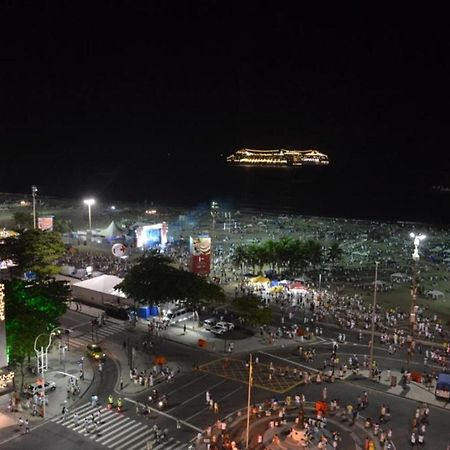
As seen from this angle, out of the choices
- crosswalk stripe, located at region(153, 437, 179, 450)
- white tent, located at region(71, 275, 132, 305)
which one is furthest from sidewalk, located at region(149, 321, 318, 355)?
crosswalk stripe, located at region(153, 437, 179, 450)

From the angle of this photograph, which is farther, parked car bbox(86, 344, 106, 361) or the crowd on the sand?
Result: the crowd on the sand

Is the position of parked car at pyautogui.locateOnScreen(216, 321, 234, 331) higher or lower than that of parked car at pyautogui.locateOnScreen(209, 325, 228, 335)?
higher

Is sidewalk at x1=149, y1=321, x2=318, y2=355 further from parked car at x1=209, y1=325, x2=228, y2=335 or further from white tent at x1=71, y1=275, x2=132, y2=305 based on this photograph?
white tent at x1=71, y1=275, x2=132, y2=305

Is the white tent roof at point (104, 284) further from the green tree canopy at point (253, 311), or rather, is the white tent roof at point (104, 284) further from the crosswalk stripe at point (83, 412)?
the crosswalk stripe at point (83, 412)

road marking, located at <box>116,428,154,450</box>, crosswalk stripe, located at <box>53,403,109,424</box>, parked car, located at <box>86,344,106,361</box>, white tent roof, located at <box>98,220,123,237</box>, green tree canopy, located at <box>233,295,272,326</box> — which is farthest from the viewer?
white tent roof, located at <box>98,220,123,237</box>

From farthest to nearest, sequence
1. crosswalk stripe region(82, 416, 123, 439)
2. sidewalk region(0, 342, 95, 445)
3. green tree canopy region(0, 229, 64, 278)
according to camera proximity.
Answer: green tree canopy region(0, 229, 64, 278)
sidewalk region(0, 342, 95, 445)
crosswalk stripe region(82, 416, 123, 439)

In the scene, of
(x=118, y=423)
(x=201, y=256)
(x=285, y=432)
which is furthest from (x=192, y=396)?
(x=201, y=256)
